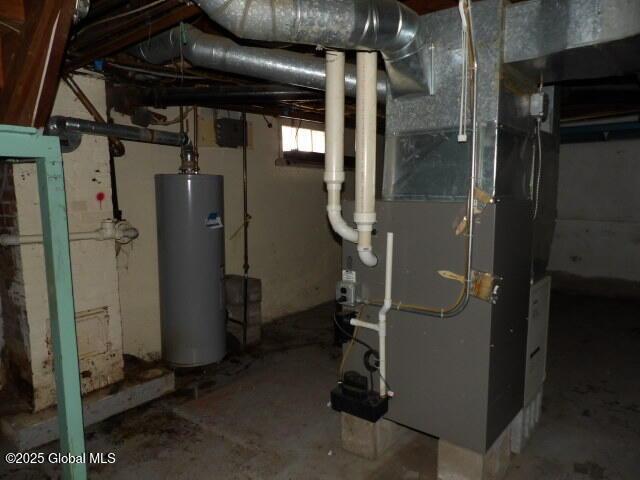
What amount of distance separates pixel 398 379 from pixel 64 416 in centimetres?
147

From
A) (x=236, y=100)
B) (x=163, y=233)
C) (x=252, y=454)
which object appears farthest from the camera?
(x=163, y=233)

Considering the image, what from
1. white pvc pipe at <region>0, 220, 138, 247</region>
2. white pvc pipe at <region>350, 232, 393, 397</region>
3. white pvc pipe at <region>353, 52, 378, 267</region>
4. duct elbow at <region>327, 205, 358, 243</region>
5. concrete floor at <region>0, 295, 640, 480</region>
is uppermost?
white pvc pipe at <region>353, 52, 378, 267</region>

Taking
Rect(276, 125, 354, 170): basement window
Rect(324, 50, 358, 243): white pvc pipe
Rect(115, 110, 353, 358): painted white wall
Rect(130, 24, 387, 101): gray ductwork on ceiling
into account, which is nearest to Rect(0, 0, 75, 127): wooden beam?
Rect(130, 24, 387, 101): gray ductwork on ceiling

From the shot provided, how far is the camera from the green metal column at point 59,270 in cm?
145

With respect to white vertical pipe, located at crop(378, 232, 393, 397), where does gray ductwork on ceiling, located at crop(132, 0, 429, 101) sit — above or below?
above

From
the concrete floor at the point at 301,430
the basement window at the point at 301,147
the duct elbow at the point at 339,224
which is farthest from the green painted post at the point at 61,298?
the basement window at the point at 301,147

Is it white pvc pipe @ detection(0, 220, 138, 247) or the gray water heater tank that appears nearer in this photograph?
white pvc pipe @ detection(0, 220, 138, 247)

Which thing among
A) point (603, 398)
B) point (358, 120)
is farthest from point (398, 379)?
point (603, 398)

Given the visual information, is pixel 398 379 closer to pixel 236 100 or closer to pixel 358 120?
pixel 358 120

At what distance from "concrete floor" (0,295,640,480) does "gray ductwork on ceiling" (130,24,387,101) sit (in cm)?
200

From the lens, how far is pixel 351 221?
88.2 inches

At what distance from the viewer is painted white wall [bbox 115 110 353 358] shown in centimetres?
333

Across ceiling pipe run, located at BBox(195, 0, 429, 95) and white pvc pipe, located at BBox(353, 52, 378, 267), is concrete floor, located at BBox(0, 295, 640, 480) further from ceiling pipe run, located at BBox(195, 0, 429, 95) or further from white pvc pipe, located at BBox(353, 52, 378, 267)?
ceiling pipe run, located at BBox(195, 0, 429, 95)

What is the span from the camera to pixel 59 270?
1.53 metres
